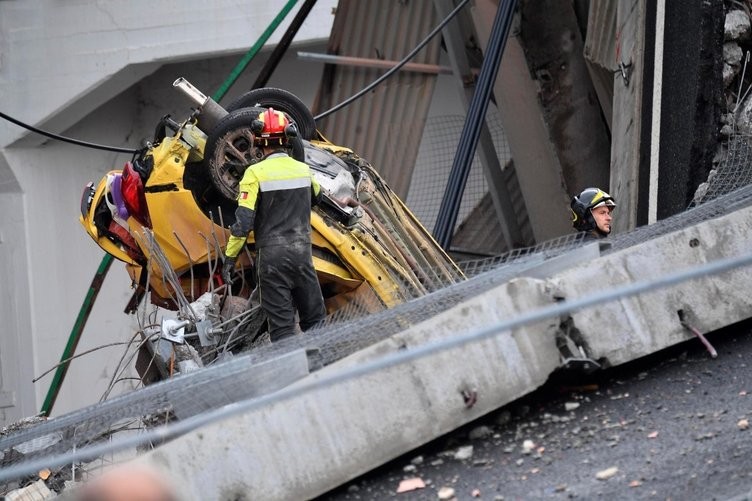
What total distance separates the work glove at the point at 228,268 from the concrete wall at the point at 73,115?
622 cm

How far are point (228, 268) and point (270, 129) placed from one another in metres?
0.86

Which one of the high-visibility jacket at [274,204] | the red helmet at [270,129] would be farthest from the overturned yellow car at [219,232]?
the high-visibility jacket at [274,204]

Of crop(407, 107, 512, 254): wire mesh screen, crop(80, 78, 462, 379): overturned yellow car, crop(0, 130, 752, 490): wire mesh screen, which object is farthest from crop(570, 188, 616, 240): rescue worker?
crop(407, 107, 512, 254): wire mesh screen

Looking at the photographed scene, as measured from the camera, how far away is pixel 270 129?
24.4 ft

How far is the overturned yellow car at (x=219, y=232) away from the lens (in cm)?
760

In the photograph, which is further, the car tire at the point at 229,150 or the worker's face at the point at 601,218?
the worker's face at the point at 601,218

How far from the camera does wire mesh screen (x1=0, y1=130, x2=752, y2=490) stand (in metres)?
4.96

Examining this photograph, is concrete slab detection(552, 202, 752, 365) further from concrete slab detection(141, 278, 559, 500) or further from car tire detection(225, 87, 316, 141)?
car tire detection(225, 87, 316, 141)

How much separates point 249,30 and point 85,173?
2.72m

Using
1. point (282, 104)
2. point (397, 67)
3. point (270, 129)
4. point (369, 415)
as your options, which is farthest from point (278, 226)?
point (397, 67)

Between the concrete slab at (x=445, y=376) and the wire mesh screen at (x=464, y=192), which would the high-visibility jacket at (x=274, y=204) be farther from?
the wire mesh screen at (x=464, y=192)

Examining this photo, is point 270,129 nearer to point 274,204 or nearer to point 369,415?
point 274,204

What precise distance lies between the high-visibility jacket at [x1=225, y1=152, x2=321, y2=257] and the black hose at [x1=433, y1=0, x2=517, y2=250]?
287 centimetres

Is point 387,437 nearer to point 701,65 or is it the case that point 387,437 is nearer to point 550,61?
point 701,65
